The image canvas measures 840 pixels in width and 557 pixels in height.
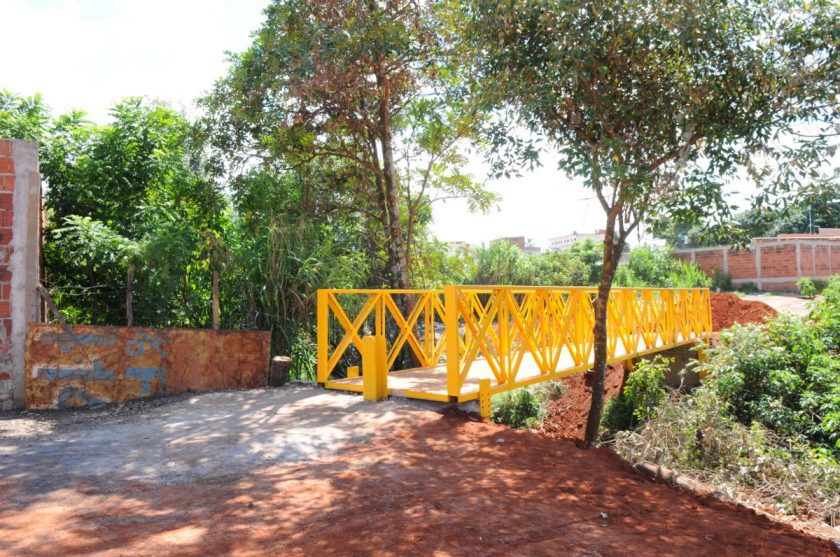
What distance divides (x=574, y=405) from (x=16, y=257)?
8.59 meters

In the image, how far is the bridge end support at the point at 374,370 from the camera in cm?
638

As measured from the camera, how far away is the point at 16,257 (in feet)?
21.1

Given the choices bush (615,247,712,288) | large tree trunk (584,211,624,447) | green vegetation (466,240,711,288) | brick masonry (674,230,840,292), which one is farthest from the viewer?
bush (615,247,712,288)

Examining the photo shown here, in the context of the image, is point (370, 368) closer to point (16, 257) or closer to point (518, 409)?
point (16, 257)

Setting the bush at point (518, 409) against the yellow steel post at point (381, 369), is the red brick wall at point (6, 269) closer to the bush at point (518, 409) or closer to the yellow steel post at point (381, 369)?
the yellow steel post at point (381, 369)

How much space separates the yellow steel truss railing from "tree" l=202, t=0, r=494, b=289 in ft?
7.24

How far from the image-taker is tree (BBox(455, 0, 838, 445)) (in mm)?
5699

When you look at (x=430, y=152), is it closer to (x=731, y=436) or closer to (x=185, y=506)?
(x=731, y=436)

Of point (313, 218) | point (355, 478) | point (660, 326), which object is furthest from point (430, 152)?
point (355, 478)

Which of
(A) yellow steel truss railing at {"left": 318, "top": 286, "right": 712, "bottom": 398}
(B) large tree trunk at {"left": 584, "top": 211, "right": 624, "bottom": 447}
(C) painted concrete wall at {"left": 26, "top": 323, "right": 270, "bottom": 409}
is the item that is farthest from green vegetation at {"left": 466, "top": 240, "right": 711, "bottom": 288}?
(C) painted concrete wall at {"left": 26, "top": 323, "right": 270, "bottom": 409}

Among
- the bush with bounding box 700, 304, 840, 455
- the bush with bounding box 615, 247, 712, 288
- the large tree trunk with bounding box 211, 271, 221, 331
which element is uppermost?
the bush with bounding box 615, 247, 712, 288

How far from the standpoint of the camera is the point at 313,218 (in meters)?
10.5

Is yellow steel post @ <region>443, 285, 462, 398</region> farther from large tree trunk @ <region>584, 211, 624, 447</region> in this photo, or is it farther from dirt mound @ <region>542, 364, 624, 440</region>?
dirt mound @ <region>542, 364, 624, 440</region>

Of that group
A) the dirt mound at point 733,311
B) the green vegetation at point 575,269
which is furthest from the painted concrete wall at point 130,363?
the green vegetation at point 575,269
